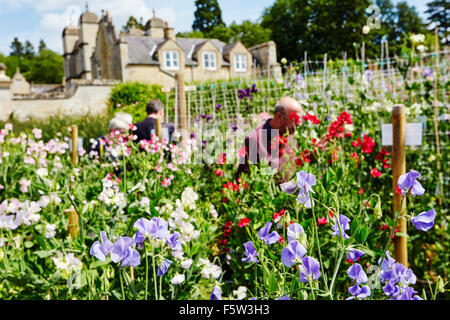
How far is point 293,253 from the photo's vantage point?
0.82m

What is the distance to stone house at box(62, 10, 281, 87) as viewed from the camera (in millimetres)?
22391

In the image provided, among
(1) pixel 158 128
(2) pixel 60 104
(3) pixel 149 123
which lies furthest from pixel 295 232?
(2) pixel 60 104

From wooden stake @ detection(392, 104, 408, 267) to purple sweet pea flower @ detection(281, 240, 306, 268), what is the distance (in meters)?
1.42

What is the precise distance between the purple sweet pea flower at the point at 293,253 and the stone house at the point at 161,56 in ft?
67.1

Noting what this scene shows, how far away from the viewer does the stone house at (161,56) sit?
882 inches

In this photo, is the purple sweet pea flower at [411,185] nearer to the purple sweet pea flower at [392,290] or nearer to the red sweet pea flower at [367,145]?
the purple sweet pea flower at [392,290]

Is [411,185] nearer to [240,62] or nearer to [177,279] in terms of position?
[177,279]

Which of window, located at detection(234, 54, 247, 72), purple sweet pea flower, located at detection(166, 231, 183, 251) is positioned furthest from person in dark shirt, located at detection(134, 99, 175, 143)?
window, located at detection(234, 54, 247, 72)

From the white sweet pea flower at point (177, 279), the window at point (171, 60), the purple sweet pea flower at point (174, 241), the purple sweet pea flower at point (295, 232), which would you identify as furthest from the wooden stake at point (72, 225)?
the window at point (171, 60)

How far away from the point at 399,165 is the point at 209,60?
2299 cm
